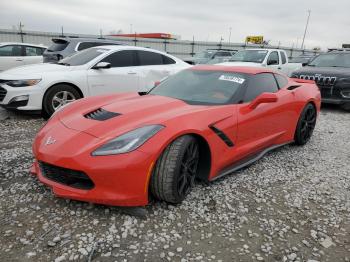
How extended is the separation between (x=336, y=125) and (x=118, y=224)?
225 inches

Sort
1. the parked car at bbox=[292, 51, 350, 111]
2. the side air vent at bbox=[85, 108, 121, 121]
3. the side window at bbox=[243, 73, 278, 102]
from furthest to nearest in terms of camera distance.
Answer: the parked car at bbox=[292, 51, 350, 111] < the side window at bbox=[243, 73, 278, 102] < the side air vent at bbox=[85, 108, 121, 121]

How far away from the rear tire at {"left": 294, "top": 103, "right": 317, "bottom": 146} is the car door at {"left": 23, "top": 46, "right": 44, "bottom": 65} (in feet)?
30.4

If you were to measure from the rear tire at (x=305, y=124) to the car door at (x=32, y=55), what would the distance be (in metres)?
9.27

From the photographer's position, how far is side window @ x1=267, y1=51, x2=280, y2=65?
35.1 feet

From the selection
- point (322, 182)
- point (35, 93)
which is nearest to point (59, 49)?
point (35, 93)

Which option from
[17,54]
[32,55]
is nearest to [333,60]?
[32,55]

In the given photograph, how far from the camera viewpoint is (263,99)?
357 cm

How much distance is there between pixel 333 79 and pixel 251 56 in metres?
3.58

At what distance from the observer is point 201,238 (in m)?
2.55

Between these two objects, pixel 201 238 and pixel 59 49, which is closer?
pixel 201 238

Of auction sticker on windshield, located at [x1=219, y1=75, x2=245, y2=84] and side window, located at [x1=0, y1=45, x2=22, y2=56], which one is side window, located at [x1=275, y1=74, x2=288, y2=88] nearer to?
auction sticker on windshield, located at [x1=219, y1=75, x2=245, y2=84]

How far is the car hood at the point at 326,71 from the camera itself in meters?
7.98

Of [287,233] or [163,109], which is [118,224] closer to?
[163,109]

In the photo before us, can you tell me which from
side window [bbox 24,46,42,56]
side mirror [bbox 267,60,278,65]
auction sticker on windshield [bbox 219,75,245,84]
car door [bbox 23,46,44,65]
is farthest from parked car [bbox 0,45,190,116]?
side window [bbox 24,46,42,56]
